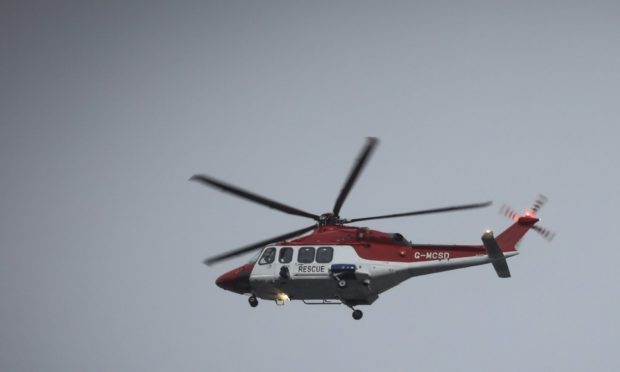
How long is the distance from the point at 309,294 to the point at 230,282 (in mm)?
3950

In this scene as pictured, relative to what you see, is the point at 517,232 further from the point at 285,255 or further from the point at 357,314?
the point at 285,255

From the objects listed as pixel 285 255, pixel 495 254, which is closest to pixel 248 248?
pixel 285 255

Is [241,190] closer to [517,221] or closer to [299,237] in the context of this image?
[299,237]

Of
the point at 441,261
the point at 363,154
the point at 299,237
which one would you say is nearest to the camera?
the point at 363,154

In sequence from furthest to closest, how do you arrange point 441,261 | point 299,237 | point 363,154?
point 299,237, point 441,261, point 363,154

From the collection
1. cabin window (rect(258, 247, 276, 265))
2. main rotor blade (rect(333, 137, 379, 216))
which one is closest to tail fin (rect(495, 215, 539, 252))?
main rotor blade (rect(333, 137, 379, 216))

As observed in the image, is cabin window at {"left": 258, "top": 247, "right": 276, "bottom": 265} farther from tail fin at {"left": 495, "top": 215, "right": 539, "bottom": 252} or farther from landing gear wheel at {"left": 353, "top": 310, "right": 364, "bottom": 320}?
tail fin at {"left": 495, "top": 215, "right": 539, "bottom": 252}

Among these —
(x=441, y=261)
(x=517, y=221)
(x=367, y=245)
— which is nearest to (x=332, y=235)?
(x=367, y=245)

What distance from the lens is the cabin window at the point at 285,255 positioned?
40.4 metres

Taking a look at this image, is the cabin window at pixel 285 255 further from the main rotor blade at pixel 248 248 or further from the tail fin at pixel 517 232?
the tail fin at pixel 517 232

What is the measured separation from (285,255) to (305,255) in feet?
3.19

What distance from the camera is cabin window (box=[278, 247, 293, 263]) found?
132ft

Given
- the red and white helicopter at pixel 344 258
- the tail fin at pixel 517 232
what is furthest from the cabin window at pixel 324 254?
the tail fin at pixel 517 232

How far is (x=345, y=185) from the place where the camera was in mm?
37250
